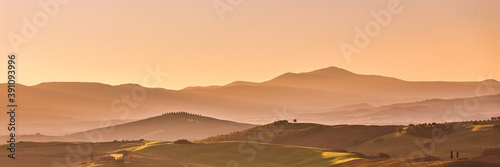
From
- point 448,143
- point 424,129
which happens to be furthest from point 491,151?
point 424,129

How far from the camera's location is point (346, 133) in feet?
422

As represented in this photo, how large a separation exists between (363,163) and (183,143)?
44.8 metres

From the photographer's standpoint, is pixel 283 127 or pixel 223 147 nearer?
pixel 223 147

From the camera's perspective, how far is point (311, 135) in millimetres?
132875

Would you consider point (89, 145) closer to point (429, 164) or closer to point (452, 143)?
point (452, 143)

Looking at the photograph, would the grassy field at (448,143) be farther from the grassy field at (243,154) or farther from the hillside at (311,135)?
the grassy field at (243,154)

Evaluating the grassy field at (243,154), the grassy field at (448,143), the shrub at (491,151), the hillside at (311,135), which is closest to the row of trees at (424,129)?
the grassy field at (448,143)

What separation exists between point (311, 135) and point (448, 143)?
38.7 meters

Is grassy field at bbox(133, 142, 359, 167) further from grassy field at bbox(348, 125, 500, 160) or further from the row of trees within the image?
the row of trees

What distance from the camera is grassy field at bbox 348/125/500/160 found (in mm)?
88938

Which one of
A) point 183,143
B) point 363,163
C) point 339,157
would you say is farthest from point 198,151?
point 363,163

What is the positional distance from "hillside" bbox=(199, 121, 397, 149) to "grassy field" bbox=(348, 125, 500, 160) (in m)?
8.50

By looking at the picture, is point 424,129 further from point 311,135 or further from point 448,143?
point 311,135

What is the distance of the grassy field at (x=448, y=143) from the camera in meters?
88.9
